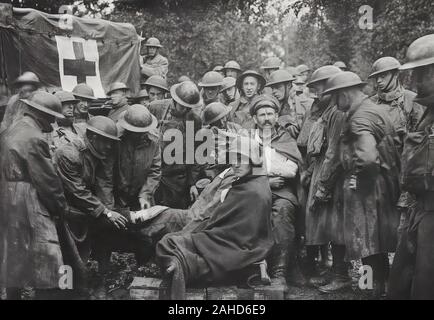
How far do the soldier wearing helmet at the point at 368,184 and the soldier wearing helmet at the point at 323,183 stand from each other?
163mm

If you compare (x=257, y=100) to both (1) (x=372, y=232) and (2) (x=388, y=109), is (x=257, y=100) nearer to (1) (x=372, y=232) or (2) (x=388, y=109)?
(2) (x=388, y=109)

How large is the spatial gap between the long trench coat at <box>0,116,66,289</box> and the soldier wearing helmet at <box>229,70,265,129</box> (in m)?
3.66

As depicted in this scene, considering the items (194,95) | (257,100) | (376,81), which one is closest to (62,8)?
(194,95)

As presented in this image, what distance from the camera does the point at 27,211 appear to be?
573cm

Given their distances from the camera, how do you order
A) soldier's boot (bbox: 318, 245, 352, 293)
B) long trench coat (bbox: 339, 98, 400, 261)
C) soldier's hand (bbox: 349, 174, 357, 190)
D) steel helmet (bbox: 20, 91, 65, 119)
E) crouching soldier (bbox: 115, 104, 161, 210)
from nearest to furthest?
steel helmet (bbox: 20, 91, 65, 119), long trench coat (bbox: 339, 98, 400, 261), soldier's hand (bbox: 349, 174, 357, 190), soldier's boot (bbox: 318, 245, 352, 293), crouching soldier (bbox: 115, 104, 161, 210)

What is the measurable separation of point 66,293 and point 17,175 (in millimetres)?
1428

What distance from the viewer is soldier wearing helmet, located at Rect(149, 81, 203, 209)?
26.1 ft

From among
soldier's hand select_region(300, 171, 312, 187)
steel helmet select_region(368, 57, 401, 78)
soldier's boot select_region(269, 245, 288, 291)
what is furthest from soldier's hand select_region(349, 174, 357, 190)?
steel helmet select_region(368, 57, 401, 78)

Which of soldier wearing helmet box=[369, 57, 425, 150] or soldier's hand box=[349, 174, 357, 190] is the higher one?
soldier wearing helmet box=[369, 57, 425, 150]

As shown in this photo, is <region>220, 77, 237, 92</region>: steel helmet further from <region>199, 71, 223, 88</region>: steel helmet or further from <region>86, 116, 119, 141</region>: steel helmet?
A: <region>86, 116, 119, 141</region>: steel helmet

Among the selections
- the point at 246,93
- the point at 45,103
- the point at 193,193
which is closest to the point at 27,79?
the point at 45,103

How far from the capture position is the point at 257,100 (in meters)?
7.14

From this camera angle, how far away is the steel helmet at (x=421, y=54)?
516cm

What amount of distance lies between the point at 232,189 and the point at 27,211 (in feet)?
6.94
